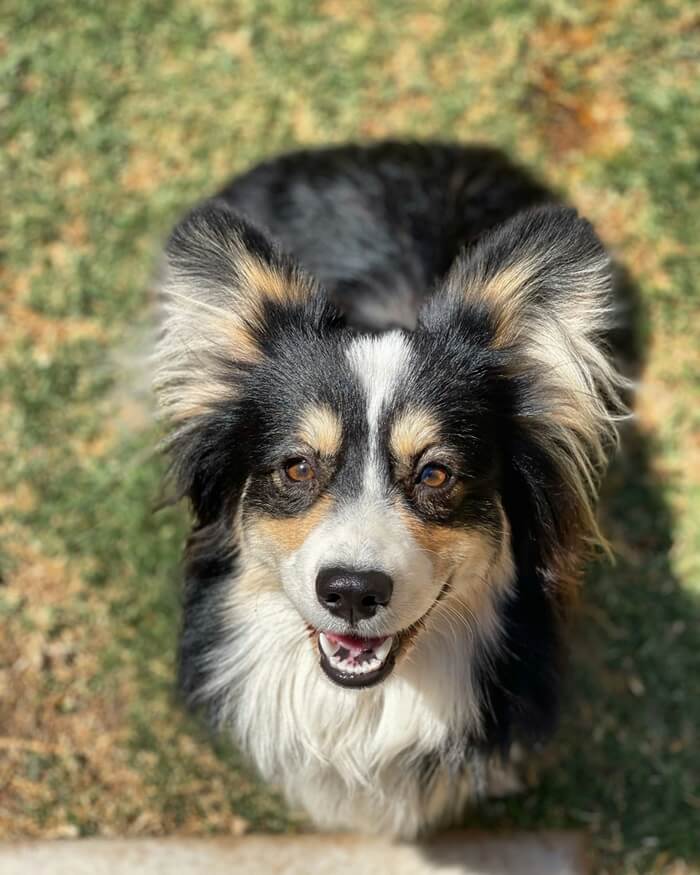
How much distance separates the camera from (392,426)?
2.48 m

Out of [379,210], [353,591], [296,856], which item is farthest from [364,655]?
[379,210]

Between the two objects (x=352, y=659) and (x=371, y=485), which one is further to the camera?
(x=352, y=659)

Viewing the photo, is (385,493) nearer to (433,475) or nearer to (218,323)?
(433,475)

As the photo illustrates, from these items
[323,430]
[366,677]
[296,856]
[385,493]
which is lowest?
[296,856]

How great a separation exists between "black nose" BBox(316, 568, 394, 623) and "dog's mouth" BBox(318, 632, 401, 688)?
0.63ft

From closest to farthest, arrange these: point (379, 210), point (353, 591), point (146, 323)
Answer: point (353, 591) → point (379, 210) → point (146, 323)

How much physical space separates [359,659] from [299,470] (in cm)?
49

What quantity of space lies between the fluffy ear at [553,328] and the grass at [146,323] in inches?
55.5

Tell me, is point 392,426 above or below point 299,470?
above

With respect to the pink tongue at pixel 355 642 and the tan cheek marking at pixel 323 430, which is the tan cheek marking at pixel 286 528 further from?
the pink tongue at pixel 355 642

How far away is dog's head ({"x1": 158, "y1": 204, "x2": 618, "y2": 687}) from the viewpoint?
2.46 metres

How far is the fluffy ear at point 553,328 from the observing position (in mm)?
2492

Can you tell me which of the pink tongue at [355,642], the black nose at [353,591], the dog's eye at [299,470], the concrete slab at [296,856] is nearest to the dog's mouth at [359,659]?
the pink tongue at [355,642]

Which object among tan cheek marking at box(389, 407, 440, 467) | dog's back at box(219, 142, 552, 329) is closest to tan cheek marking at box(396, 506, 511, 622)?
tan cheek marking at box(389, 407, 440, 467)
